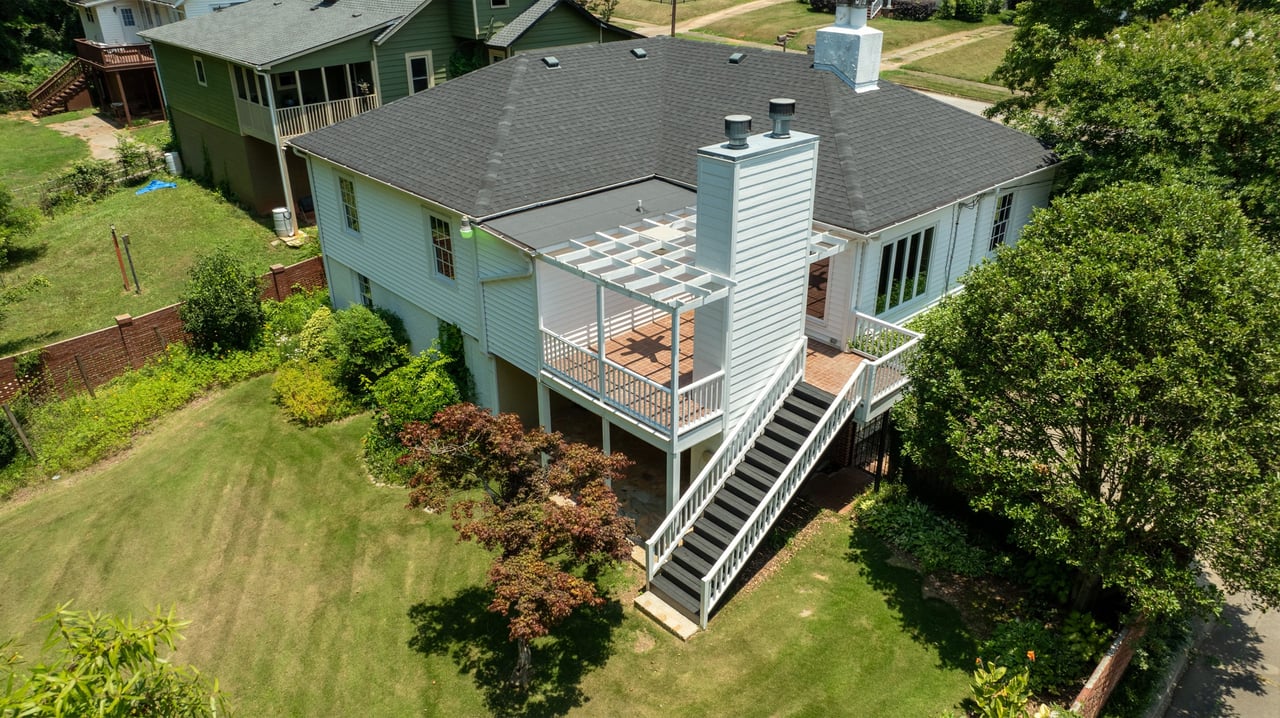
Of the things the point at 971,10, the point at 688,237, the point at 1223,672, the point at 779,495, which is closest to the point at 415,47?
the point at 688,237

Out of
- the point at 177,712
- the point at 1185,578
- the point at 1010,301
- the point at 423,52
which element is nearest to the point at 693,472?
the point at 1010,301

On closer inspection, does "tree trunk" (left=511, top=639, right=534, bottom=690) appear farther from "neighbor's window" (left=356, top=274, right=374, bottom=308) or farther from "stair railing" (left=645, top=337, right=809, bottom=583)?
"neighbor's window" (left=356, top=274, right=374, bottom=308)

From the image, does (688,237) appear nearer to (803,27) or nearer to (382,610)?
(382,610)

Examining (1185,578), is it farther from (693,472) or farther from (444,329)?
(444,329)

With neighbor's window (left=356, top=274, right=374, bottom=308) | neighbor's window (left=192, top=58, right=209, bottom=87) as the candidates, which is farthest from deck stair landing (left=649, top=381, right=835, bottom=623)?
neighbor's window (left=192, top=58, right=209, bottom=87)

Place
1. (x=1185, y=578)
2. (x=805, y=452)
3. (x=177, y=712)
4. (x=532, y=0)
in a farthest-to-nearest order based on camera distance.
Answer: (x=532, y=0) < (x=805, y=452) < (x=1185, y=578) < (x=177, y=712)

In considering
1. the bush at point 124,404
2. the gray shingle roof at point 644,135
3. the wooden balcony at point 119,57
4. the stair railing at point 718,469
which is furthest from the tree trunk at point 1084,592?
the wooden balcony at point 119,57
